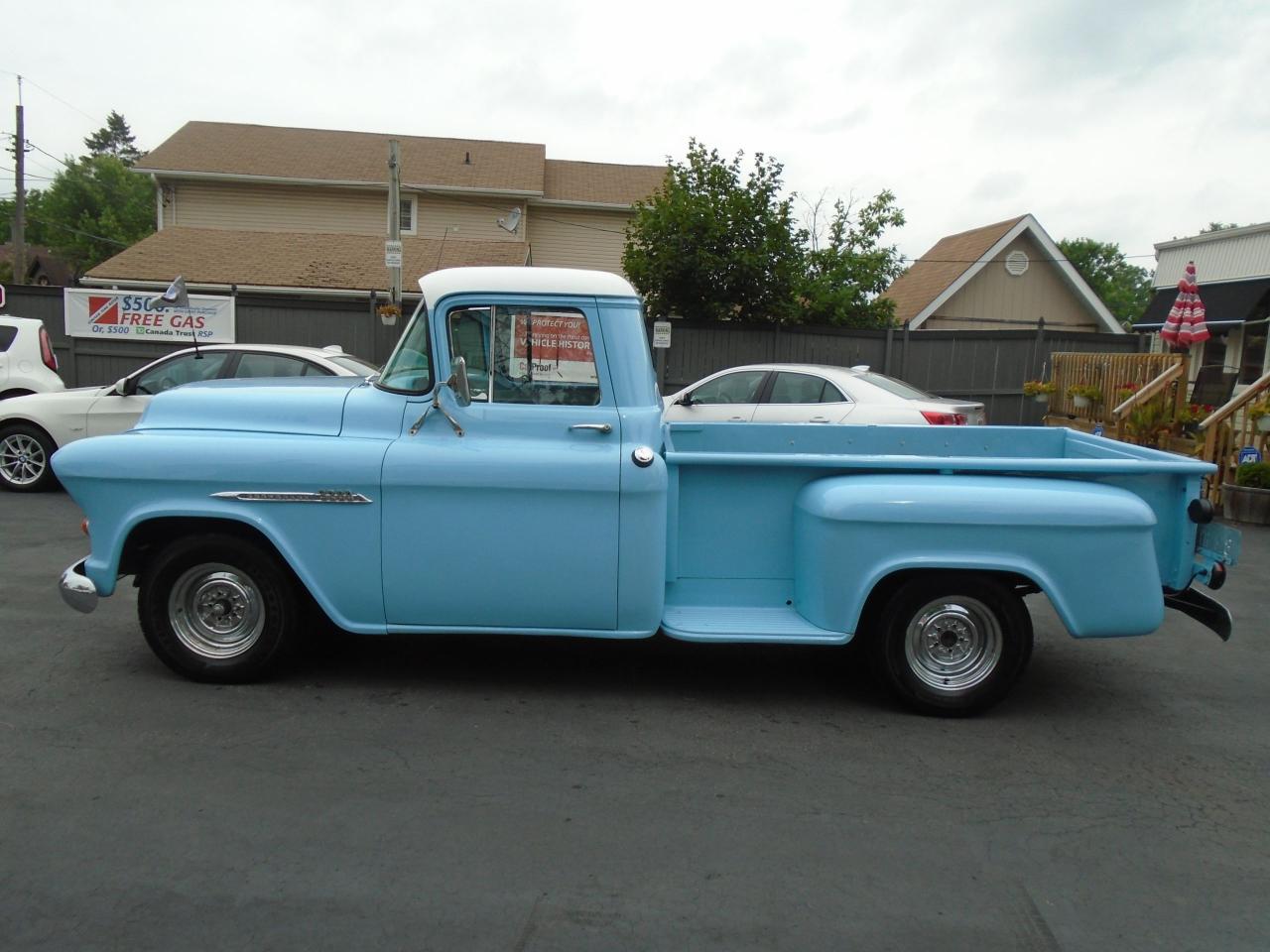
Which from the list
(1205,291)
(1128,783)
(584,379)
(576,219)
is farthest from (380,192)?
(1128,783)

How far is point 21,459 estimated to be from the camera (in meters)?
10.8

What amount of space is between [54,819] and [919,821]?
325cm

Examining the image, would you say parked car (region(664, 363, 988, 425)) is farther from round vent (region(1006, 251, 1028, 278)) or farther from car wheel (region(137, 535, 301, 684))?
round vent (region(1006, 251, 1028, 278))

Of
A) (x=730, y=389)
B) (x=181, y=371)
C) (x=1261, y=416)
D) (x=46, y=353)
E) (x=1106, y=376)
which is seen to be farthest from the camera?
(x=1106, y=376)

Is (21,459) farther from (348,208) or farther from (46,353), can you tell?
(348,208)

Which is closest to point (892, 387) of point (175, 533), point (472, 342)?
point (472, 342)

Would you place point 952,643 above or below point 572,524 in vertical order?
below

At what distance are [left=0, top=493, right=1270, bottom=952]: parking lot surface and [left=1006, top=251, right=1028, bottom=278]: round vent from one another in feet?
73.3

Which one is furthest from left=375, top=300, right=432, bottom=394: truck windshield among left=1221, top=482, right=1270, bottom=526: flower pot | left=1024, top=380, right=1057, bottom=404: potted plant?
left=1024, top=380, right=1057, bottom=404: potted plant

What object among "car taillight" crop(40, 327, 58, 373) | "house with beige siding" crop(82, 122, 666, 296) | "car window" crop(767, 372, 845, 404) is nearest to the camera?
"car window" crop(767, 372, 845, 404)

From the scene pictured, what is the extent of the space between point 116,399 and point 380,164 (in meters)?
19.3

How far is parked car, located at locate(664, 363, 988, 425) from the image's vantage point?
10117 mm

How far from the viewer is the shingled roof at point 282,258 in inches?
925

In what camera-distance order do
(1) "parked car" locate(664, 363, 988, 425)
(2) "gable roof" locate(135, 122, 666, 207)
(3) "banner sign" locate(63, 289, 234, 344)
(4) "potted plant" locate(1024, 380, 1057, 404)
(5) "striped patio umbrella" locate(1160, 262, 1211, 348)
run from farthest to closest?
(2) "gable roof" locate(135, 122, 666, 207) → (4) "potted plant" locate(1024, 380, 1057, 404) → (3) "banner sign" locate(63, 289, 234, 344) → (5) "striped patio umbrella" locate(1160, 262, 1211, 348) → (1) "parked car" locate(664, 363, 988, 425)
